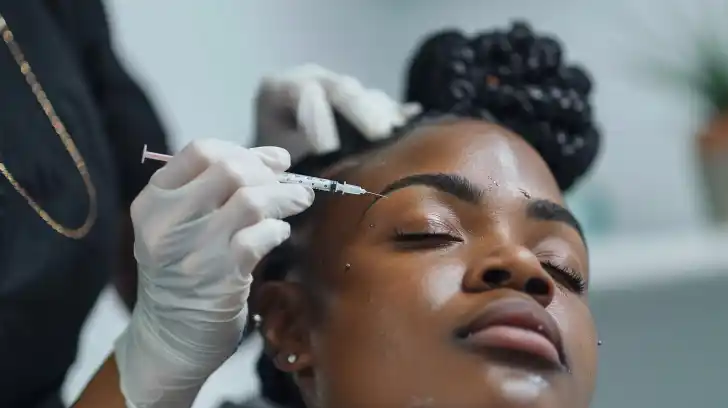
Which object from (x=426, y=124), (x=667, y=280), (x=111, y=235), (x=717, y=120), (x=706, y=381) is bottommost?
(x=706, y=381)

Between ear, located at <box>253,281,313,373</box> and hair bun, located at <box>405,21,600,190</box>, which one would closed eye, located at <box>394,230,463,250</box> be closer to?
ear, located at <box>253,281,313,373</box>

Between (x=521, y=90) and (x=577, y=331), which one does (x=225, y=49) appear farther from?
(x=577, y=331)

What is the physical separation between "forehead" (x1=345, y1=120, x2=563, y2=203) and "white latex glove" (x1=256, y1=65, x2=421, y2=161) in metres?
0.09

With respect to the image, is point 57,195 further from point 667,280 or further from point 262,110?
point 667,280

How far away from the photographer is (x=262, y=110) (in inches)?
37.8

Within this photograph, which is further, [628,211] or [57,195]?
[628,211]

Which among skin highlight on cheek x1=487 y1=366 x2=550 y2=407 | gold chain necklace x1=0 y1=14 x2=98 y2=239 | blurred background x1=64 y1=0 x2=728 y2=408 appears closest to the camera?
skin highlight on cheek x1=487 y1=366 x2=550 y2=407

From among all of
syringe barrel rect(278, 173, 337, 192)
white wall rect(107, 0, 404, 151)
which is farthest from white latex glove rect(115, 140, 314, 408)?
white wall rect(107, 0, 404, 151)

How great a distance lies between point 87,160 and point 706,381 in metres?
0.96

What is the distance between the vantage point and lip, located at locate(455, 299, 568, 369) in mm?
558

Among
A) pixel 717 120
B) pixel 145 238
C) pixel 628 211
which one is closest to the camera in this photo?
pixel 145 238

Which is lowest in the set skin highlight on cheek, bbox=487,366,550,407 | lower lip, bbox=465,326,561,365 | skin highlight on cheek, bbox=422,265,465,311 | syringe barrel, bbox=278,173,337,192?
skin highlight on cheek, bbox=487,366,550,407

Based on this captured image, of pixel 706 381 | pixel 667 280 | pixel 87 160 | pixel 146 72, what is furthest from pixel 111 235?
pixel 706 381

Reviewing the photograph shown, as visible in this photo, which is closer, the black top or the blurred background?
the black top
